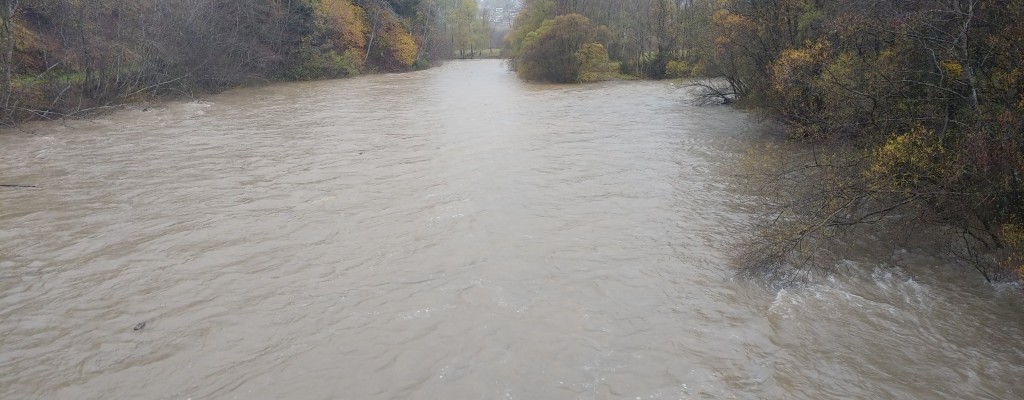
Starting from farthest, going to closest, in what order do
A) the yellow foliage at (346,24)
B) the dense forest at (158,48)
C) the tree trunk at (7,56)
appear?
the yellow foliage at (346,24) → the dense forest at (158,48) → the tree trunk at (7,56)

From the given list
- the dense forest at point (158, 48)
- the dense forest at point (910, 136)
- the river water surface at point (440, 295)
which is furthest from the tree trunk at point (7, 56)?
the dense forest at point (910, 136)

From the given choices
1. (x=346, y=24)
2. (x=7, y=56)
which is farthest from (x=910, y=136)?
(x=346, y=24)

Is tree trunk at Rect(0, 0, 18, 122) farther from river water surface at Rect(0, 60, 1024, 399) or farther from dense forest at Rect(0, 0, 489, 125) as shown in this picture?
river water surface at Rect(0, 60, 1024, 399)

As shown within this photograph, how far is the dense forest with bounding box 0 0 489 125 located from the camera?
20.1 metres

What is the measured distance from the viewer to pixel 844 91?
10.4m

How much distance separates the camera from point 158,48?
24.9m

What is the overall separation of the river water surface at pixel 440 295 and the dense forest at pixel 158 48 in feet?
25.8

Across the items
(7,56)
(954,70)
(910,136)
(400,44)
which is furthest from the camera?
(400,44)

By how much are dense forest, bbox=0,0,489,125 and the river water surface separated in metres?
7.88

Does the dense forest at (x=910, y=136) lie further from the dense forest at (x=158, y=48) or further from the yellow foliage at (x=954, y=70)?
the dense forest at (x=158, y=48)

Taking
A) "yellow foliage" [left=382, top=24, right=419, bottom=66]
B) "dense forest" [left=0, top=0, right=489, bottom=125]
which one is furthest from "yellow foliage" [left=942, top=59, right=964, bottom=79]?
"yellow foliage" [left=382, top=24, right=419, bottom=66]

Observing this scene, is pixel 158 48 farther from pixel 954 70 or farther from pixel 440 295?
pixel 954 70

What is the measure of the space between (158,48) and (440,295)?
2374cm

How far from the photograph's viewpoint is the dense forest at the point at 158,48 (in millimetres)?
20141
